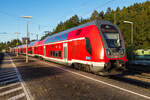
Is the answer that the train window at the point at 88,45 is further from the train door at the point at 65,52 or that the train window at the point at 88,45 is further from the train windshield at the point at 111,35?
the train door at the point at 65,52

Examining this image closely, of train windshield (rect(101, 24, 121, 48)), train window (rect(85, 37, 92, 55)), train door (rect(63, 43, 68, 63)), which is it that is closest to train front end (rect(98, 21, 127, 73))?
train windshield (rect(101, 24, 121, 48))

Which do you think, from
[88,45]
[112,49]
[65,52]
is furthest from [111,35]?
[65,52]

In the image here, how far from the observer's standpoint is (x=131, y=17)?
60.0 metres

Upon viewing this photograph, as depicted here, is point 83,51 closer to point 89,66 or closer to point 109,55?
point 89,66

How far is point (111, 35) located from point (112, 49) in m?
1.19

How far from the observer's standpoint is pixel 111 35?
32.9 feet

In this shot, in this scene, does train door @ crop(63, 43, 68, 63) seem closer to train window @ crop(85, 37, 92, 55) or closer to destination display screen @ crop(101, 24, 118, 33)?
train window @ crop(85, 37, 92, 55)

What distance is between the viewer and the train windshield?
959 cm

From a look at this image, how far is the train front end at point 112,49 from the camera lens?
9133 mm

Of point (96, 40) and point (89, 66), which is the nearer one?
point (96, 40)

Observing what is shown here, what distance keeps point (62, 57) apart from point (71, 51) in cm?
234

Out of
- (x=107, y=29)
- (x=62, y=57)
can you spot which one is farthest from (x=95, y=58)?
(x=62, y=57)

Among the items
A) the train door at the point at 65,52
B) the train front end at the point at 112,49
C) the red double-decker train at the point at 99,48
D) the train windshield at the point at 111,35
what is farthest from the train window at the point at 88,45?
the train door at the point at 65,52

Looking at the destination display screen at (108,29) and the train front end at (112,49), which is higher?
the destination display screen at (108,29)
